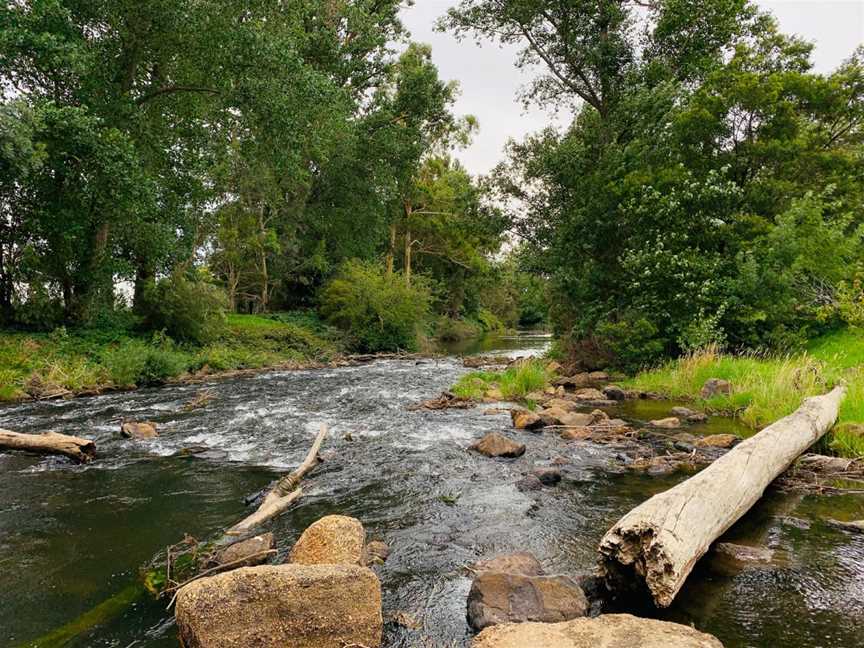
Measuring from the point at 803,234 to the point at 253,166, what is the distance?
2027cm

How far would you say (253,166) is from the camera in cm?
2198

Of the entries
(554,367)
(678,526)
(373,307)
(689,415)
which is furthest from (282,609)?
(373,307)

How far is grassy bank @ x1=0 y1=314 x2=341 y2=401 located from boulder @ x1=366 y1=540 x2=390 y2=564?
12.6 metres

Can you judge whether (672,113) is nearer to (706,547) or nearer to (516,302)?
(706,547)

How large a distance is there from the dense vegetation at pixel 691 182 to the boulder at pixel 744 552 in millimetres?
10322

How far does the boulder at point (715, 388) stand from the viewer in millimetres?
10631

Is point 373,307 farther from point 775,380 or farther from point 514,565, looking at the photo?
point 514,565

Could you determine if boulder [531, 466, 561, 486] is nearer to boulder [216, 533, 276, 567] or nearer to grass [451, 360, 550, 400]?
boulder [216, 533, 276, 567]

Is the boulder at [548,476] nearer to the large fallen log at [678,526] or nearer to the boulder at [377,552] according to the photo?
the large fallen log at [678,526]

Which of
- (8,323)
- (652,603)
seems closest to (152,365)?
(8,323)

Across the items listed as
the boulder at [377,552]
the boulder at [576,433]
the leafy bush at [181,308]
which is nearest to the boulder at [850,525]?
the boulder at [576,433]

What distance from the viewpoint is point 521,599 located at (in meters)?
3.30

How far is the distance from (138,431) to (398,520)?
618cm

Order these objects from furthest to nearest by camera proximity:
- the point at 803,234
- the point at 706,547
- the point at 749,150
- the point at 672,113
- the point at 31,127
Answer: the point at 672,113, the point at 749,150, the point at 803,234, the point at 31,127, the point at 706,547
